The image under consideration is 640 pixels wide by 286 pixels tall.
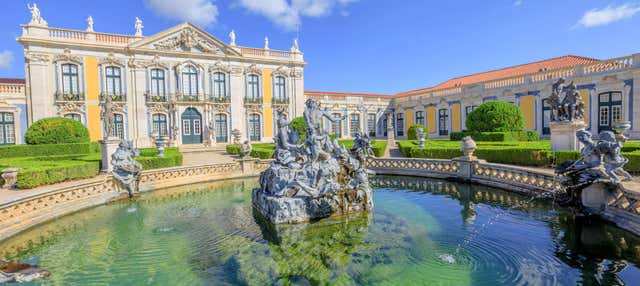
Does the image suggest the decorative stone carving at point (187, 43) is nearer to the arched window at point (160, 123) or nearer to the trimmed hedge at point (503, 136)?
the arched window at point (160, 123)

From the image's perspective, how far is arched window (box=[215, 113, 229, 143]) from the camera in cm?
2939

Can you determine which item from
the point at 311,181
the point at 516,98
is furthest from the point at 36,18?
the point at 516,98

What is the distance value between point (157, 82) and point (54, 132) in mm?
11212

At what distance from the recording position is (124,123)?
26109 millimetres

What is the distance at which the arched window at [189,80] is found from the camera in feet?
91.4

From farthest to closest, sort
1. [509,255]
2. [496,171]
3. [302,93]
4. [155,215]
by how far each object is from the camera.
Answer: [302,93], [496,171], [155,215], [509,255]

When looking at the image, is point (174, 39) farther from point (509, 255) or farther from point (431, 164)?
point (509, 255)

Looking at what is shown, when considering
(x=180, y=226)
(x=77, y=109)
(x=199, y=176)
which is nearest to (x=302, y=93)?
(x=77, y=109)

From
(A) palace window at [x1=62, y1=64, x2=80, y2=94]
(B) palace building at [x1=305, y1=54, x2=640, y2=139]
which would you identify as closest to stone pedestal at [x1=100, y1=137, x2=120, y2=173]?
(A) palace window at [x1=62, y1=64, x2=80, y2=94]

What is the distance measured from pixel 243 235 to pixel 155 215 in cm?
295

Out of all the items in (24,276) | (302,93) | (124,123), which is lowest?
(24,276)

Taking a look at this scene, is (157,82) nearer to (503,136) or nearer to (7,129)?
(7,129)

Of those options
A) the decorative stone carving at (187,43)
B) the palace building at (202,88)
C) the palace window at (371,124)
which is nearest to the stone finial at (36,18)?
the palace building at (202,88)

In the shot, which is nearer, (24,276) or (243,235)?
(24,276)
